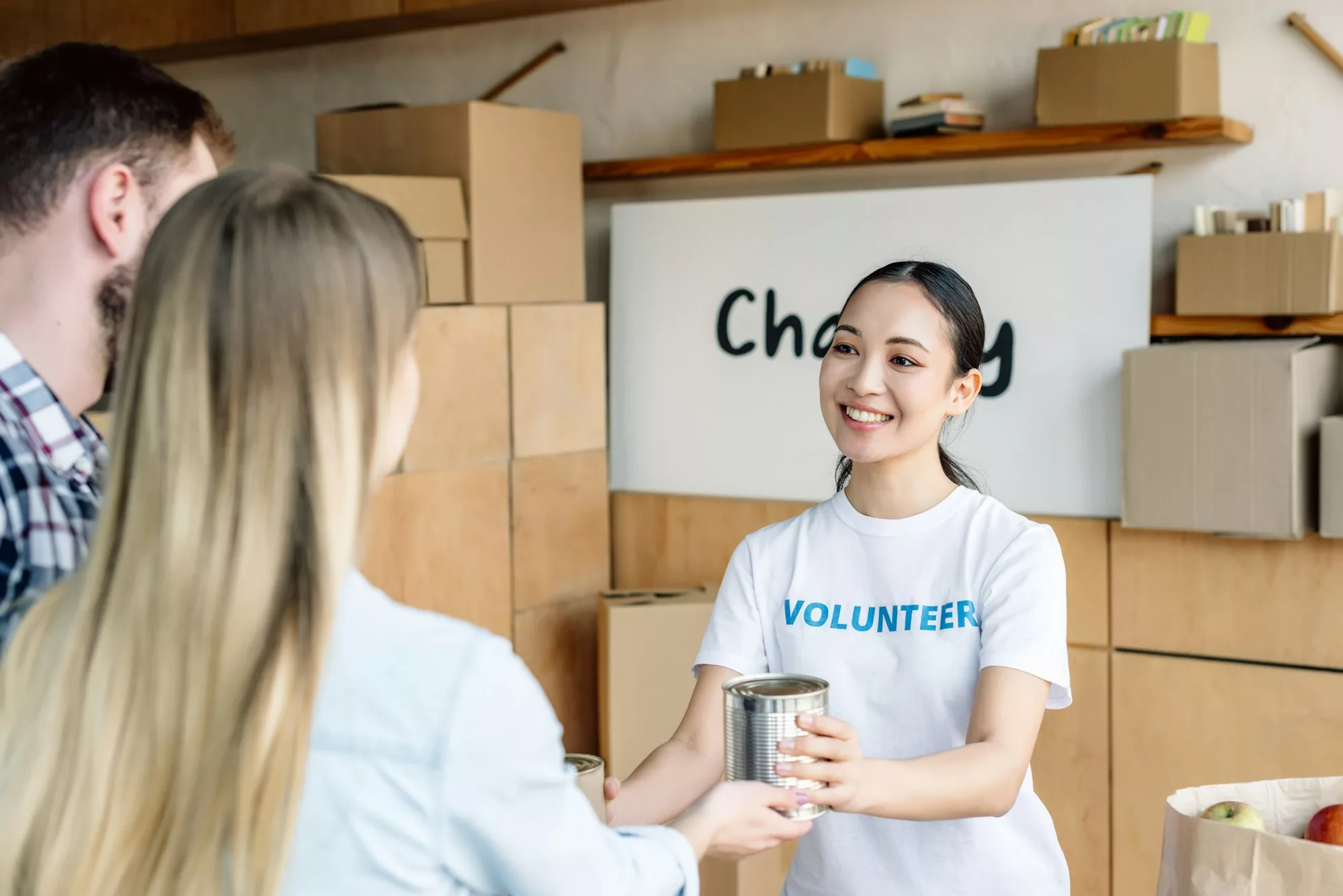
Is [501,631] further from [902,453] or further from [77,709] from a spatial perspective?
[77,709]

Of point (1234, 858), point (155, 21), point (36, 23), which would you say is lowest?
point (1234, 858)

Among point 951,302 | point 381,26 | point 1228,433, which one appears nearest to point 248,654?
point 951,302

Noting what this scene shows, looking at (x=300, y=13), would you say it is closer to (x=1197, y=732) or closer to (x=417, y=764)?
(x=1197, y=732)

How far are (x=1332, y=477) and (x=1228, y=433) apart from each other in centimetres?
20

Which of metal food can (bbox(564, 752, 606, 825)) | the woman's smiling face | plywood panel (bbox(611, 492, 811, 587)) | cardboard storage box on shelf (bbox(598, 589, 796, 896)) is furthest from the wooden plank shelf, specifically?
metal food can (bbox(564, 752, 606, 825))

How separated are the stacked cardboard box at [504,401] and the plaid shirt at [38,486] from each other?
1760 mm

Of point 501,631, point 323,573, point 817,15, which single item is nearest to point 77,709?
point 323,573

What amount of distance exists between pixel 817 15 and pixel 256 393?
2.72 metres

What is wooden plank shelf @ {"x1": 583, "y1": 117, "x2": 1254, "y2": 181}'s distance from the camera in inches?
106

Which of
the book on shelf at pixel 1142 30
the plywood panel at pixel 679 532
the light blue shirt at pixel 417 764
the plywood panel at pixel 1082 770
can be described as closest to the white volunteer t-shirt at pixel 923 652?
the light blue shirt at pixel 417 764

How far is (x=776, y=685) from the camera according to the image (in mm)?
1148

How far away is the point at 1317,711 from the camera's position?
104 inches

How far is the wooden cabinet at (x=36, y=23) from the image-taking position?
4359 mm

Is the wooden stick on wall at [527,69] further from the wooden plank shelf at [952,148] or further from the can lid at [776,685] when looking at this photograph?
the can lid at [776,685]
